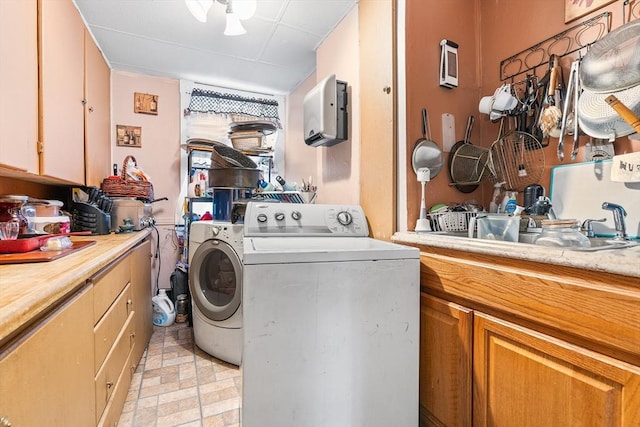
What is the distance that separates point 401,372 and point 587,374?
575 mm

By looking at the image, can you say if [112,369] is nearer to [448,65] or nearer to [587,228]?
[587,228]

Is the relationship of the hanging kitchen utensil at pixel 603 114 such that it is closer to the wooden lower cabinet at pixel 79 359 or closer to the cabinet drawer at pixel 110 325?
the wooden lower cabinet at pixel 79 359

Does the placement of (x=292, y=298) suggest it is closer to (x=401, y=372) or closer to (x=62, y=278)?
(x=401, y=372)

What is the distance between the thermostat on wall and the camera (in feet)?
5.28

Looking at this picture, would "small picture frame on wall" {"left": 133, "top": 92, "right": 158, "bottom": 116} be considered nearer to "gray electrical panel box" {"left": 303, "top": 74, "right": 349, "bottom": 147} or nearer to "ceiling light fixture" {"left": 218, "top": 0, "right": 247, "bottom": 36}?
"ceiling light fixture" {"left": 218, "top": 0, "right": 247, "bottom": 36}

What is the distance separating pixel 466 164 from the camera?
5.46 ft

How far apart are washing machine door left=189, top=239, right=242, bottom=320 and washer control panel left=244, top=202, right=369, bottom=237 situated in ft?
1.15

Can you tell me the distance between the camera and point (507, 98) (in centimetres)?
152

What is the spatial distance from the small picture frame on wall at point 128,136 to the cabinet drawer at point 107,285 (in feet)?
6.01

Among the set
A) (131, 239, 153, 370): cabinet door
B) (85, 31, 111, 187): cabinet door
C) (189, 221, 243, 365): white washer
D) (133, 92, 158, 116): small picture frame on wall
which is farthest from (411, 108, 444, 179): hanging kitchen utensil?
(133, 92, 158, 116): small picture frame on wall

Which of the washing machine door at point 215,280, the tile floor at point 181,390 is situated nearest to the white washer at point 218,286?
the washing machine door at point 215,280

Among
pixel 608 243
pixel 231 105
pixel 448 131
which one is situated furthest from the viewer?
pixel 231 105

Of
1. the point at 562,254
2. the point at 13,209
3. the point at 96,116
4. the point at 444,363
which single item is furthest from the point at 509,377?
the point at 96,116

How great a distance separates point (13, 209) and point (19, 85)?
0.53 meters
